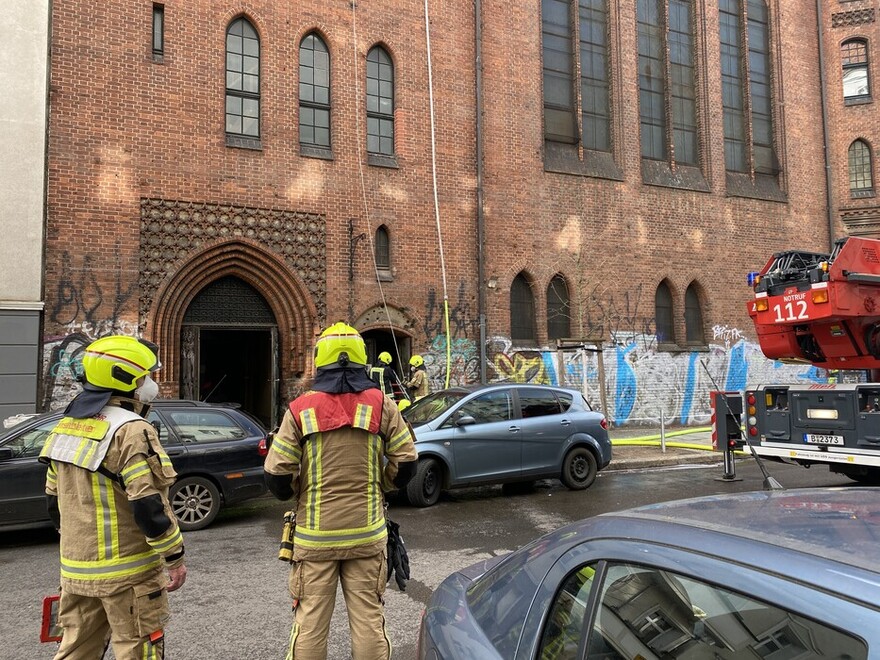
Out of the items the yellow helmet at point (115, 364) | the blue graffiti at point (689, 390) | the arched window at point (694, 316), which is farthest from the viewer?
the arched window at point (694, 316)

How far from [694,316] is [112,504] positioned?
58.5 ft

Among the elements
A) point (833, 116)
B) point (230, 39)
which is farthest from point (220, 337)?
point (833, 116)

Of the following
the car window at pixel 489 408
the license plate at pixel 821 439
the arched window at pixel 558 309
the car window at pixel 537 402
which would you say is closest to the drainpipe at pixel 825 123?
the arched window at pixel 558 309

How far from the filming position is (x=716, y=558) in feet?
5.18

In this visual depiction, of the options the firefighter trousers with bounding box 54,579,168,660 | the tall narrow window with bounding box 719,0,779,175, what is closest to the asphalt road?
the firefighter trousers with bounding box 54,579,168,660

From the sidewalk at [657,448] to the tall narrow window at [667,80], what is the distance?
7.32 m

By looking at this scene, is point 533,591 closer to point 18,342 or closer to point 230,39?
point 18,342

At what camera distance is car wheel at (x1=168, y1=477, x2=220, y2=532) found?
7488 millimetres

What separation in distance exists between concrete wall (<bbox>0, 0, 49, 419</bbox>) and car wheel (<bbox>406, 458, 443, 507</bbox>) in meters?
6.94

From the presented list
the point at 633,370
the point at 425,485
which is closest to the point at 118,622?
the point at 425,485

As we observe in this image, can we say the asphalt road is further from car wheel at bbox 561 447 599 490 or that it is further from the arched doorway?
the arched doorway

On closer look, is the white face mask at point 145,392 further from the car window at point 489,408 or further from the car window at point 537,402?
the car window at point 537,402

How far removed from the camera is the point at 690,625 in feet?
5.23

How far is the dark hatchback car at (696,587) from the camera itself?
54.0 inches
